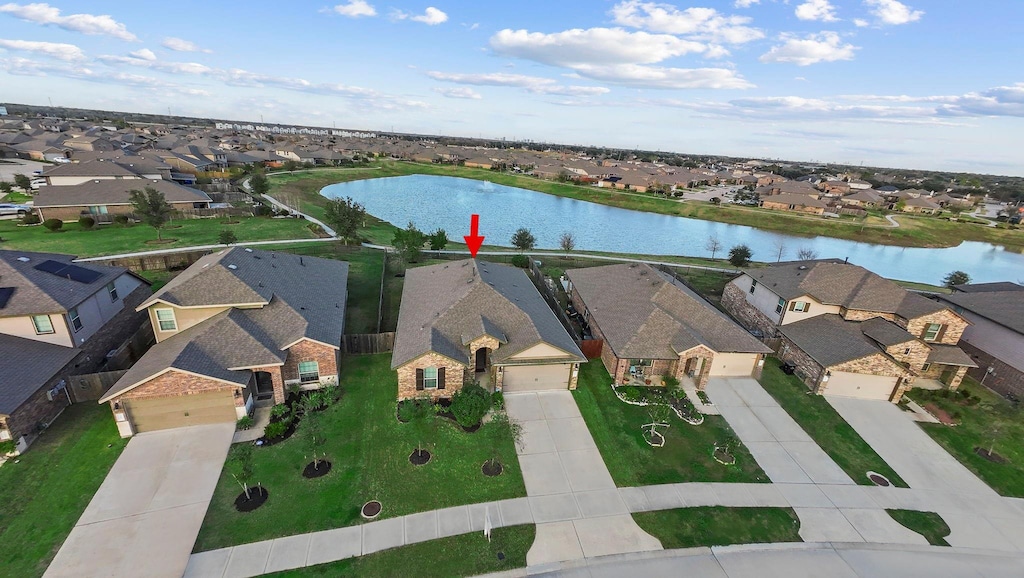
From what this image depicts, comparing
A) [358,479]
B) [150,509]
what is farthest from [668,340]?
[150,509]

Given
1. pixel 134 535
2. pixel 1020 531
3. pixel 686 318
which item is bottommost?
pixel 134 535

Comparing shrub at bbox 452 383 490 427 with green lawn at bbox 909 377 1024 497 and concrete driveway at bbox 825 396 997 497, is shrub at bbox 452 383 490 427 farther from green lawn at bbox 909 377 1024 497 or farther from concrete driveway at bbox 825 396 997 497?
green lawn at bbox 909 377 1024 497

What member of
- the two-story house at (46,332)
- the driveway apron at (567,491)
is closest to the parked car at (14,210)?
the two-story house at (46,332)

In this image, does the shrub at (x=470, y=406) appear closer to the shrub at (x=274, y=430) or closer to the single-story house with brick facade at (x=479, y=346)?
the single-story house with brick facade at (x=479, y=346)

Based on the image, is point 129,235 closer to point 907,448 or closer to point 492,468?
point 492,468

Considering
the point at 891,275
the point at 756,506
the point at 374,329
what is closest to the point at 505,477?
the point at 756,506

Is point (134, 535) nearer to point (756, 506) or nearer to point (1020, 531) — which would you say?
point (756, 506)

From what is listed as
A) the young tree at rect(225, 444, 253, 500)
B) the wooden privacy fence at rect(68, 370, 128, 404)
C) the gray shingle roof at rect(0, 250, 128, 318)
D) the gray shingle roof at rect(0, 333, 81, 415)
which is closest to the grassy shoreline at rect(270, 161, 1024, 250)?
the gray shingle roof at rect(0, 250, 128, 318)
